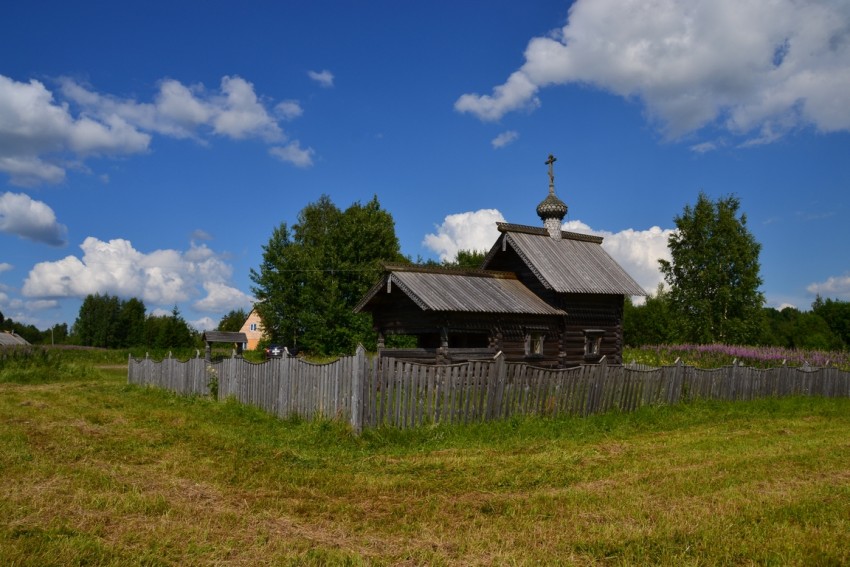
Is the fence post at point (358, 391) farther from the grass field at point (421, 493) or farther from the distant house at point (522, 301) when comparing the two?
the distant house at point (522, 301)

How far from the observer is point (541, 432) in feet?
41.5

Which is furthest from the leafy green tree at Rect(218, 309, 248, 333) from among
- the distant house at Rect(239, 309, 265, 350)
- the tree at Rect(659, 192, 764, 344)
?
the tree at Rect(659, 192, 764, 344)

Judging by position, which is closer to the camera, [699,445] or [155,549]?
[155,549]

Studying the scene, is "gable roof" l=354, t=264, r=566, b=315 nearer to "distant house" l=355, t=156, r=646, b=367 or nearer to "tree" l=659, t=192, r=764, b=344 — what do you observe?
"distant house" l=355, t=156, r=646, b=367

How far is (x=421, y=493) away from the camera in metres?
8.11

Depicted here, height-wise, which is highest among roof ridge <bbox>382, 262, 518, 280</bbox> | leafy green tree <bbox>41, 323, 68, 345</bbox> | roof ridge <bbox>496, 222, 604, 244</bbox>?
roof ridge <bbox>496, 222, 604, 244</bbox>

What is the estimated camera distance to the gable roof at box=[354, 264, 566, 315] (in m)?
Answer: 18.4

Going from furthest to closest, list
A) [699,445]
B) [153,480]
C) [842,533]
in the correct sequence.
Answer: [699,445]
[153,480]
[842,533]

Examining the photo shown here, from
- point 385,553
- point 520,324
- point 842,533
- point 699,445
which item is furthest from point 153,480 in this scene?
point 520,324

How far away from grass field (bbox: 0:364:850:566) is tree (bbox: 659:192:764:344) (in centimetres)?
3464

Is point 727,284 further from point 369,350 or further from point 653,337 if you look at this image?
point 653,337

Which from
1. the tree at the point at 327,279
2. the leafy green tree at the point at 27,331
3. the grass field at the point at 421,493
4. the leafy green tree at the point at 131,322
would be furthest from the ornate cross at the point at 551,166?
the leafy green tree at the point at 27,331

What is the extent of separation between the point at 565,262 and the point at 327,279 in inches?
1321

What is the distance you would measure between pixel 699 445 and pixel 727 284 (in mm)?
39394
